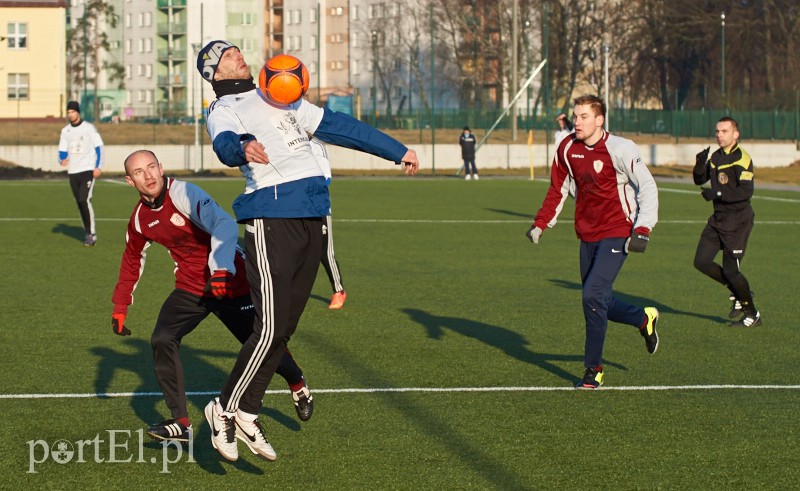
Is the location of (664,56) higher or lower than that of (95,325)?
higher

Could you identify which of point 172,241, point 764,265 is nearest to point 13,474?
point 172,241

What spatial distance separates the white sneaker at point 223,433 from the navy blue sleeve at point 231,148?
131 cm

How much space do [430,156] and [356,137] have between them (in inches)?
1839

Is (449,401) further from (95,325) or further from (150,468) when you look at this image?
(95,325)

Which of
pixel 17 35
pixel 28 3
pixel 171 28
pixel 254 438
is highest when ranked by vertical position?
pixel 171 28

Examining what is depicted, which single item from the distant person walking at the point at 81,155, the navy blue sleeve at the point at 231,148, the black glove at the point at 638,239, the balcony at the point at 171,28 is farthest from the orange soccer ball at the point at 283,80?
the balcony at the point at 171,28

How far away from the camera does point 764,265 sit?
17281 millimetres

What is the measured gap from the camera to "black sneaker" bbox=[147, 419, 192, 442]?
696cm

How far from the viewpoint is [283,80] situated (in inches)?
252

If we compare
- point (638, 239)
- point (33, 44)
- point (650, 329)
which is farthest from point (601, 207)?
point (33, 44)

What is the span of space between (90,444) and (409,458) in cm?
179

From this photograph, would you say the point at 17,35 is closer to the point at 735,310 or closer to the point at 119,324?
the point at 735,310

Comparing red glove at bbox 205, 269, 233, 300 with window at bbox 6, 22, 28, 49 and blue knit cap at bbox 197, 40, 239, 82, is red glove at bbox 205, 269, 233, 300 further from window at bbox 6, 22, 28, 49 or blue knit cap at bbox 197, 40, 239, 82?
window at bbox 6, 22, 28, 49

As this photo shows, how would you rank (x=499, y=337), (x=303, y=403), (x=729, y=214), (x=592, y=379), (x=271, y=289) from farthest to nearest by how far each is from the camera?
(x=729, y=214)
(x=499, y=337)
(x=592, y=379)
(x=303, y=403)
(x=271, y=289)
